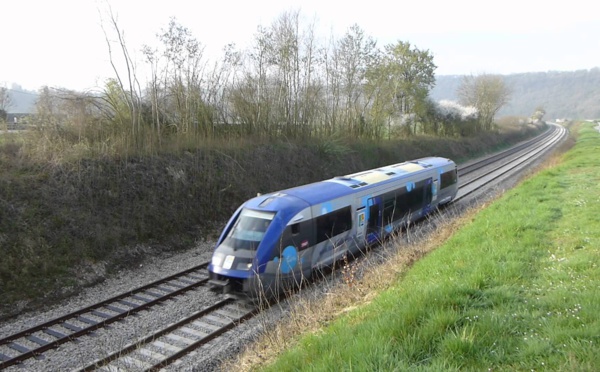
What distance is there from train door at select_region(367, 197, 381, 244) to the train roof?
0.54 metres

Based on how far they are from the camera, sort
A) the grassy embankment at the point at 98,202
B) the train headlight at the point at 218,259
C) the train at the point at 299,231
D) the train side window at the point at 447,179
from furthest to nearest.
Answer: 1. the train side window at the point at 447,179
2. the grassy embankment at the point at 98,202
3. the train headlight at the point at 218,259
4. the train at the point at 299,231

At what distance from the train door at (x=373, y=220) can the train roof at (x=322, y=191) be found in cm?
54

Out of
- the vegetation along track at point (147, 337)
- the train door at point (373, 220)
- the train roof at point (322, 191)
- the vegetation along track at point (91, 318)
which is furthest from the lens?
the train door at point (373, 220)

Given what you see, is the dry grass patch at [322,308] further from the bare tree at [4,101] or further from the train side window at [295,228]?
the bare tree at [4,101]

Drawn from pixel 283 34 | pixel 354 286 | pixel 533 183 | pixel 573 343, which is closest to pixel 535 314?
pixel 573 343

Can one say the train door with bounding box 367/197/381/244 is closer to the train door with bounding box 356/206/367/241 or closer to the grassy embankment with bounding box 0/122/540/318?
the train door with bounding box 356/206/367/241

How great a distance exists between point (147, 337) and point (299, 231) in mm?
3853

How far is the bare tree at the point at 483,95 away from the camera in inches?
2223

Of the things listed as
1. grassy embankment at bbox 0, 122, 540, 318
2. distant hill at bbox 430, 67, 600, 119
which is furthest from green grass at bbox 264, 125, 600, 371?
distant hill at bbox 430, 67, 600, 119

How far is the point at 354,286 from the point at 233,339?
98.0 inches

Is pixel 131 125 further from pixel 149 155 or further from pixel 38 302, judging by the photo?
pixel 38 302

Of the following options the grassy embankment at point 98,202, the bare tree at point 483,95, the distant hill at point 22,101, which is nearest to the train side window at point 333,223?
the grassy embankment at point 98,202

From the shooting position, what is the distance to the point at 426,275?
25.0 ft

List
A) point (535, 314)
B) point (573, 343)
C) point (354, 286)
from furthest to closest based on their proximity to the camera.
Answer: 1. point (354, 286)
2. point (535, 314)
3. point (573, 343)
